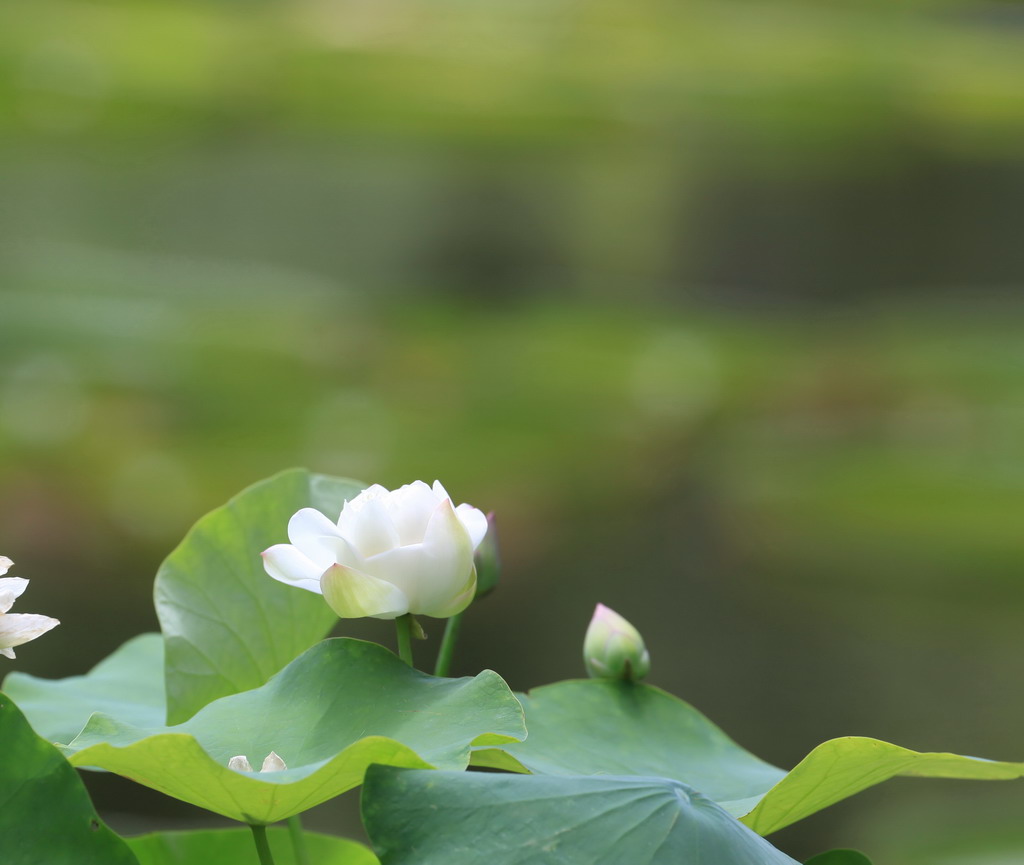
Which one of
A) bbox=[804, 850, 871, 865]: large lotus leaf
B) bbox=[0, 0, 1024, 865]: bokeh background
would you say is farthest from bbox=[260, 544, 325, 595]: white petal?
bbox=[0, 0, 1024, 865]: bokeh background

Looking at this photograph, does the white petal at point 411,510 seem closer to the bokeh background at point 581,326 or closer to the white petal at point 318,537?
the white petal at point 318,537

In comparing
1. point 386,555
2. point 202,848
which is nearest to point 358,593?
point 386,555

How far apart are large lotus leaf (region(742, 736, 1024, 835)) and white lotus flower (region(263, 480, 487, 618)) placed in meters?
0.07

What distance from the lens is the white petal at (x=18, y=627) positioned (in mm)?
188

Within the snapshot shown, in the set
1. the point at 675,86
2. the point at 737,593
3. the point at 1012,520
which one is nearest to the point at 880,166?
the point at 675,86

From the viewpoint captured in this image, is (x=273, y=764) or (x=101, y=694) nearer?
(x=273, y=764)

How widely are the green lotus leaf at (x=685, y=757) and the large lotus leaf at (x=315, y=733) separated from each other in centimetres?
3

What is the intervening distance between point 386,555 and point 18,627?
0.23ft

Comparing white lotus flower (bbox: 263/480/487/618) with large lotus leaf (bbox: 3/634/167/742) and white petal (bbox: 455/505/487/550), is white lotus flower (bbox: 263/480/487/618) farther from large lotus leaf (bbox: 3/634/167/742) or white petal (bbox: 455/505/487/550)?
large lotus leaf (bbox: 3/634/167/742)

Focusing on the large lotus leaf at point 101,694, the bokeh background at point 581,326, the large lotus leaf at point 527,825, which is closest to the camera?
the large lotus leaf at point 527,825

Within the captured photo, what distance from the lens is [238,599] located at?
261mm

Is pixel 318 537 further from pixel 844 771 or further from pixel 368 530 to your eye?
pixel 844 771

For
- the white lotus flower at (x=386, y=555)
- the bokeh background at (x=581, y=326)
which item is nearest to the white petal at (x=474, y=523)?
the white lotus flower at (x=386, y=555)

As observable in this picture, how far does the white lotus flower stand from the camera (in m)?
0.19
